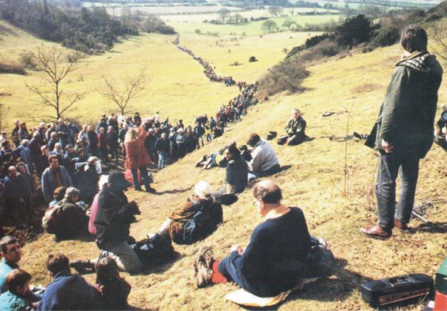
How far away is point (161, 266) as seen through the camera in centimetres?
609

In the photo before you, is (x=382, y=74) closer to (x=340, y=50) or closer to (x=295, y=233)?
(x=340, y=50)

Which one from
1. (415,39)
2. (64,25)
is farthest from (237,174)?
(64,25)

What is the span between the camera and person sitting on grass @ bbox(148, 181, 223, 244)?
653 centimetres

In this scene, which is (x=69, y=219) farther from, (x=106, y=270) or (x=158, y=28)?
(x=158, y=28)

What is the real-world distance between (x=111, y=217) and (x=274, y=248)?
314 cm

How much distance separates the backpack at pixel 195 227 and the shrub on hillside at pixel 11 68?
53149 millimetres

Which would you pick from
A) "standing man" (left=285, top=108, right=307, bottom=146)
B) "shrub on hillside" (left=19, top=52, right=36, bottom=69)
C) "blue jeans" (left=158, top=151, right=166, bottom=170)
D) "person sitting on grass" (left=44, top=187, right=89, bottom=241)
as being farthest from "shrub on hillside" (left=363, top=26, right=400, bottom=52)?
"shrub on hillside" (left=19, top=52, right=36, bottom=69)

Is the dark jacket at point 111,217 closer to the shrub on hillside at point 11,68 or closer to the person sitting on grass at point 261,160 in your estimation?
the person sitting on grass at point 261,160

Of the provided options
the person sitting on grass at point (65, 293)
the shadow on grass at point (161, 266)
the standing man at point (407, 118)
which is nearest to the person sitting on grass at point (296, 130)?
the shadow on grass at point (161, 266)

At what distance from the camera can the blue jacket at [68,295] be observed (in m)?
3.85

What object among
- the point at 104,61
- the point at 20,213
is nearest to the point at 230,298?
the point at 20,213

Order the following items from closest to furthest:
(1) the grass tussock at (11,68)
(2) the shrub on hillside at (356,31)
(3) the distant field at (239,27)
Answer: (2) the shrub on hillside at (356,31) → (1) the grass tussock at (11,68) → (3) the distant field at (239,27)

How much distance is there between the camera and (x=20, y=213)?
8891 mm

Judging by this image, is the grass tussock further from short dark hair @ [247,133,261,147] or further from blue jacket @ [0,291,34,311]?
blue jacket @ [0,291,34,311]
